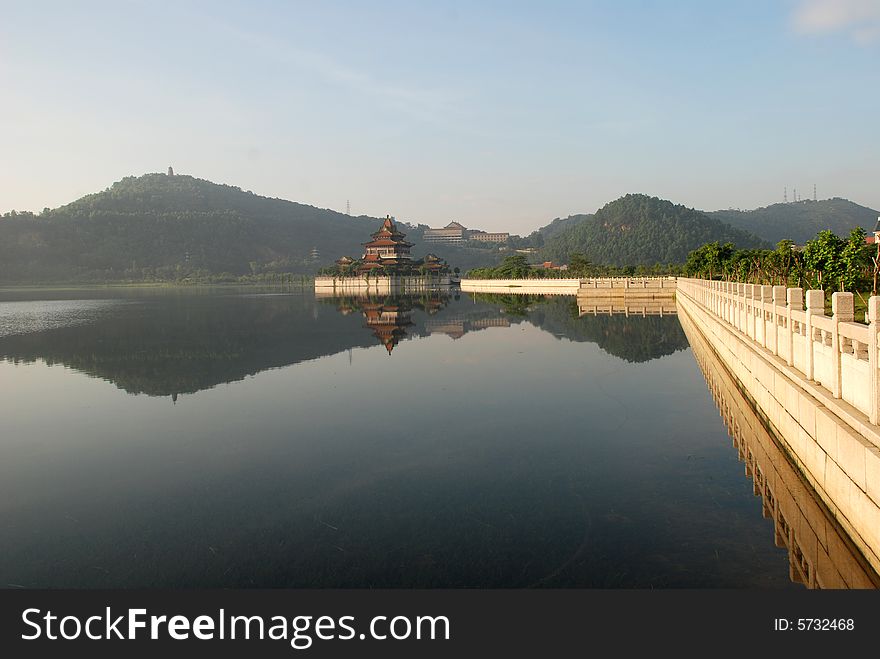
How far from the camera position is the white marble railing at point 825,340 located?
23.7ft

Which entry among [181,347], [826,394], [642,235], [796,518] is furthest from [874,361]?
[642,235]

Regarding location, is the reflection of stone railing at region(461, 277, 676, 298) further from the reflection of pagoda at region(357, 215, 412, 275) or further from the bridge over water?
the bridge over water

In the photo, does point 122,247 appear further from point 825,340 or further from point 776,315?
point 825,340

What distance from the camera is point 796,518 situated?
27.4 feet

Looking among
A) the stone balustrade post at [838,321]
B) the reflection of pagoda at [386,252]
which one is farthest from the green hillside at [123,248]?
the stone balustrade post at [838,321]

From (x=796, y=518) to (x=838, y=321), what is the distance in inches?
103

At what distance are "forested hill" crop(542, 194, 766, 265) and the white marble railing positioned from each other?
147929 mm

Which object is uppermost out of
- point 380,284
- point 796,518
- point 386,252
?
point 386,252

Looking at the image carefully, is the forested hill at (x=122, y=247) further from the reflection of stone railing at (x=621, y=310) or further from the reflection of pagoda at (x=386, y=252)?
the reflection of stone railing at (x=621, y=310)

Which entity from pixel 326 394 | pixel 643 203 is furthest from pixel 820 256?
pixel 643 203

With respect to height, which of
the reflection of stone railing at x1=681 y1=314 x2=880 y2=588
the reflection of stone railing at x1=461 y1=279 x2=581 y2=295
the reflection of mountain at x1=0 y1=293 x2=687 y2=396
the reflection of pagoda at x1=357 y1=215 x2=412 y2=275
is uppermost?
the reflection of pagoda at x1=357 y1=215 x2=412 y2=275

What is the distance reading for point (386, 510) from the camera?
888 centimetres

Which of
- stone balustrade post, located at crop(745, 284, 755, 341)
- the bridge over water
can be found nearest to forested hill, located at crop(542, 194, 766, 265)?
stone balustrade post, located at crop(745, 284, 755, 341)

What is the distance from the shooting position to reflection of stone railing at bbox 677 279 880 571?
684 cm
